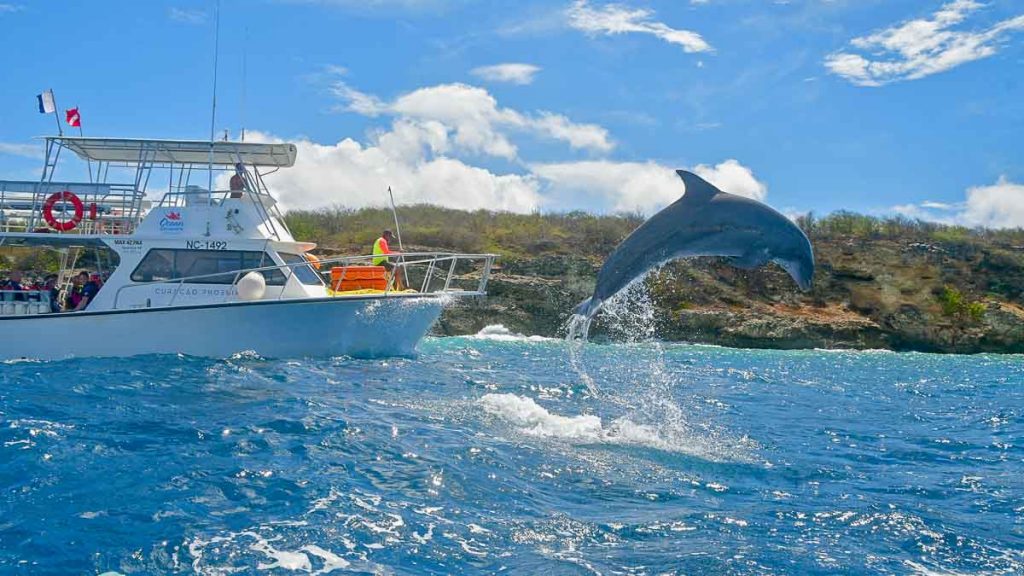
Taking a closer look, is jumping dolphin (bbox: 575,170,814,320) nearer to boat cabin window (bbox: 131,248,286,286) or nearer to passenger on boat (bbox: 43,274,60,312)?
boat cabin window (bbox: 131,248,286,286)

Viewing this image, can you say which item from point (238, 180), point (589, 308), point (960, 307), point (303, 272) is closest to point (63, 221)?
point (238, 180)

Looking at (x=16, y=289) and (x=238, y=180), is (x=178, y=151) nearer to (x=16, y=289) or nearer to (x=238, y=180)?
(x=238, y=180)

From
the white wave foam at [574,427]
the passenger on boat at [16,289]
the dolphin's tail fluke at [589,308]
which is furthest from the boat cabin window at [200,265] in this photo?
the dolphin's tail fluke at [589,308]

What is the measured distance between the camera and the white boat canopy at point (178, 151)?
56.3ft

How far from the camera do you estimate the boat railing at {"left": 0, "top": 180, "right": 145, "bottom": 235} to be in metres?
17.0

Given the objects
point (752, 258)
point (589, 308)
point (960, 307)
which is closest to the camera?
point (752, 258)

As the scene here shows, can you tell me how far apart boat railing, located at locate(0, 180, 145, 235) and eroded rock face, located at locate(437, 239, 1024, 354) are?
70.7 ft

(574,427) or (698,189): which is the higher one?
(698,189)

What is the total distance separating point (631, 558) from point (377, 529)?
1753 millimetres

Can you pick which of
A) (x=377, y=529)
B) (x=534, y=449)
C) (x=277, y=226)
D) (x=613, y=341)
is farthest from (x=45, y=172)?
(x=613, y=341)

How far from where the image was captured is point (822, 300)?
44625mm

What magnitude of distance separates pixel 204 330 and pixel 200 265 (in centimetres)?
193

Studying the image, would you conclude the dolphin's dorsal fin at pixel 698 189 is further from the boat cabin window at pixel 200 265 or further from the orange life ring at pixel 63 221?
the orange life ring at pixel 63 221

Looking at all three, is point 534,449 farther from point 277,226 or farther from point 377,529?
point 277,226
